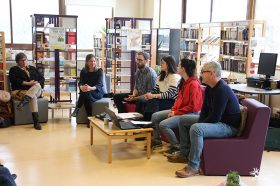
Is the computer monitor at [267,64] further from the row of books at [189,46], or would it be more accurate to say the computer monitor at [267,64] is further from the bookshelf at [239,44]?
the row of books at [189,46]

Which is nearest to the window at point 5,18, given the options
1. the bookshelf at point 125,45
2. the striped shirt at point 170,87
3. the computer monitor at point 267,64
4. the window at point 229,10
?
the bookshelf at point 125,45

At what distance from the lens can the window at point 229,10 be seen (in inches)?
270

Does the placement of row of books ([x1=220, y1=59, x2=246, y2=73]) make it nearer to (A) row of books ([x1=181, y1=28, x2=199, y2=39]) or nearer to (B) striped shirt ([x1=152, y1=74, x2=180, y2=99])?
(A) row of books ([x1=181, y1=28, x2=199, y2=39])

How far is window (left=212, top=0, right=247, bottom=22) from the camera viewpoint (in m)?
6.86

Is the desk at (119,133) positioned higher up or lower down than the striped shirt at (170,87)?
lower down

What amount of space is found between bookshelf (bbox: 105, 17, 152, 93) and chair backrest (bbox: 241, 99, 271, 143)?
4263 mm

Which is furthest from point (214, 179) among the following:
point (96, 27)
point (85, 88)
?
point (96, 27)

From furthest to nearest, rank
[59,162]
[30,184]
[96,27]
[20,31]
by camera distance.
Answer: [96,27] → [20,31] → [59,162] → [30,184]

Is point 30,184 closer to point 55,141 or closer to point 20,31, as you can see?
point 55,141

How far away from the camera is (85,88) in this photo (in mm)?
A: 5816

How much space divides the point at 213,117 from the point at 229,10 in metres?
4.20

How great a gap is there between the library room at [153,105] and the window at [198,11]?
0.09 ft

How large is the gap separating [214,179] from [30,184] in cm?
187

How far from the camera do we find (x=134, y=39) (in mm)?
7688
